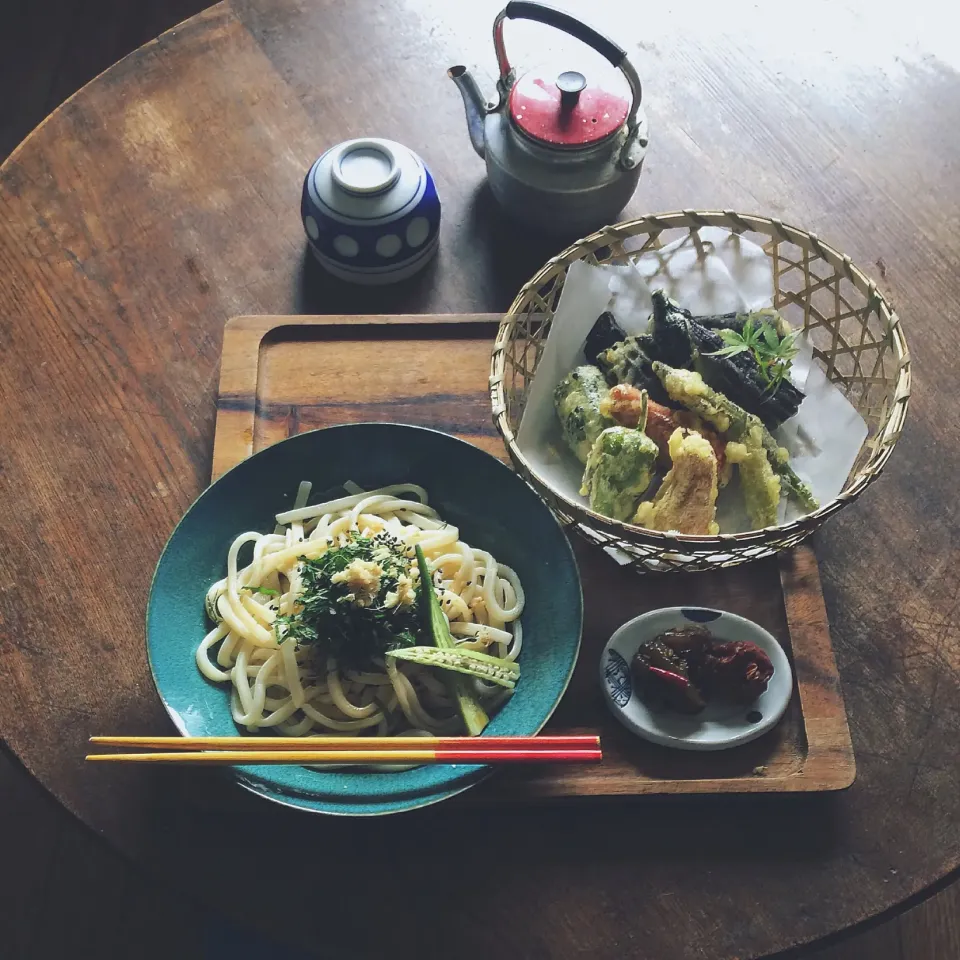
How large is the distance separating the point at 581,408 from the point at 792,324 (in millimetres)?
574

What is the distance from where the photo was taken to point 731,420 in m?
1.71

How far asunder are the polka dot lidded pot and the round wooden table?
0.11 m

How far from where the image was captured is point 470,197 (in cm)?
221

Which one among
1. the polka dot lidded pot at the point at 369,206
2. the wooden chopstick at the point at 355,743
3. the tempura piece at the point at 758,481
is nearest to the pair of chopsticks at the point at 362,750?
the wooden chopstick at the point at 355,743

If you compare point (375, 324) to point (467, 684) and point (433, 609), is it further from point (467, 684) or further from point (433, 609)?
point (467, 684)

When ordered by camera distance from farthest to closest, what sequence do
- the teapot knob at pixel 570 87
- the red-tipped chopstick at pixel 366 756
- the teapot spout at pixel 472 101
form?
the teapot spout at pixel 472 101, the teapot knob at pixel 570 87, the red-tipped chopstick at pixel 366 756

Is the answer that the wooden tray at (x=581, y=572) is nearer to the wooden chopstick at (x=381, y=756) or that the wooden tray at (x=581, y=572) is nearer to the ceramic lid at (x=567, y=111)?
the wooden chopstick at (x=381, y=756)

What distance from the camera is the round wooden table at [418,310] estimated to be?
1.44 m

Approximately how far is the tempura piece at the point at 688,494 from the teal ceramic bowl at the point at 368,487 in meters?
0.18

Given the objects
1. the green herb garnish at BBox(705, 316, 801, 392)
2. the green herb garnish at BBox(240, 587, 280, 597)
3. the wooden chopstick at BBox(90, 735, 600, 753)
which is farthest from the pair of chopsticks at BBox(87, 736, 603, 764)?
the green herb garnish at BBox(705, 316, 801, 392)

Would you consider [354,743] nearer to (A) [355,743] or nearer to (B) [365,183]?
(A) [355,743]

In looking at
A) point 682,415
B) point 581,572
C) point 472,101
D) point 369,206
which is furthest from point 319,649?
point 472,101

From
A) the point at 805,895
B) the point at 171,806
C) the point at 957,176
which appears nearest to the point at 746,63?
the point at 957,176

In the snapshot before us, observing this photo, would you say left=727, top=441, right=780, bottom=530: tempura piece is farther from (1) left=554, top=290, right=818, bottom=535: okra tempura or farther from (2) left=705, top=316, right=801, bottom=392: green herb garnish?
(2) left=705, top=316, right=801, bottom=392: green herb garnish
